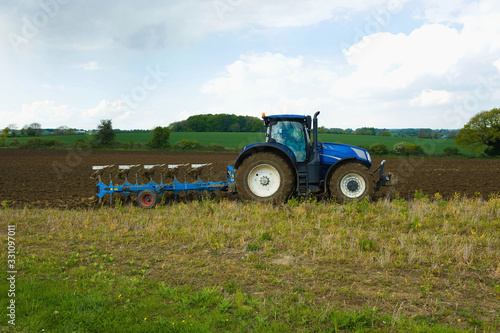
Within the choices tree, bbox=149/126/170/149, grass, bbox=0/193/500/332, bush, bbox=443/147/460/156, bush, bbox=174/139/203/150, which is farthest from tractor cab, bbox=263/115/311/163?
tree, bbox=149/126/170/149

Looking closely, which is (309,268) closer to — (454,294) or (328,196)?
(454,294)

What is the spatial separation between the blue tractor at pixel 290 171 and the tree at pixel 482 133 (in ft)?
134

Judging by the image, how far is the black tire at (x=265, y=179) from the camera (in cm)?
885

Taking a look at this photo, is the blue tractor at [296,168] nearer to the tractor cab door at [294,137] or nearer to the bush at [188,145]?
the tractor cab door at [294,137]

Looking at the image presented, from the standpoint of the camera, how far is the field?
147 inches

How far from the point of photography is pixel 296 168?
8.96 m

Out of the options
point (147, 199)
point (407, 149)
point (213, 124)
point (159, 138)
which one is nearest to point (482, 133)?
point (407, 149)

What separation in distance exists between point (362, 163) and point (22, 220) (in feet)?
27.6

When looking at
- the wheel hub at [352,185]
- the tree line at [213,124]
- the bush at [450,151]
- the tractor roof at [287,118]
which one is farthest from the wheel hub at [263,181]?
the tree line at [213,124]

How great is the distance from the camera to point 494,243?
6.15 metres

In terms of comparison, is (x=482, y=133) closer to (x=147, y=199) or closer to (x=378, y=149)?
(x=378, y=149)

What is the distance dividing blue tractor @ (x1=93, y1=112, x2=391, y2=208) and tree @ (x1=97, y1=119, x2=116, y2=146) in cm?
4225

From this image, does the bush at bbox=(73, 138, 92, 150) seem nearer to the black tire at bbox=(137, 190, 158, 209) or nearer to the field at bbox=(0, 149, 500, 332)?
the field at bbox=(0, 149, 500, 332)

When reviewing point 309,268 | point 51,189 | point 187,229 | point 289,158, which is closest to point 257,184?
point 289,158
